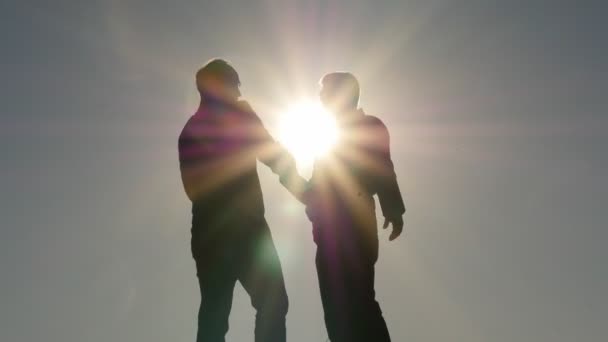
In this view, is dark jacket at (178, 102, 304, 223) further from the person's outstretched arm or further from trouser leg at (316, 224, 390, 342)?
trouser leg at (316, 224, 390, 342)

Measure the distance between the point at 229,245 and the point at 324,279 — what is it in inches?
41.1

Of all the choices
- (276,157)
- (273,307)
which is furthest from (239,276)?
(276,157)

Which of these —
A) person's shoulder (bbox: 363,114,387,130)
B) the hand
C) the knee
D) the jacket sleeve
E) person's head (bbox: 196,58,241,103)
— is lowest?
the knee

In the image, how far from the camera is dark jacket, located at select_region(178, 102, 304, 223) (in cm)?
Answer: 668

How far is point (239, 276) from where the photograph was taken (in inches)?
262

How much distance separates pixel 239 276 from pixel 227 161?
121 centimetres

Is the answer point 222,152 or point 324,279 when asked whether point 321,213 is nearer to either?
point 324,279

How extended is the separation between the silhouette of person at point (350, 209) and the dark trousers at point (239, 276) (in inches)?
21.1

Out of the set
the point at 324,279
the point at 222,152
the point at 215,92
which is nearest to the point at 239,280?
the point at 324,279

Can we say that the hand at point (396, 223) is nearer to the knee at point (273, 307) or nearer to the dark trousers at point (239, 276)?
the dark trousers at point (239, 276)

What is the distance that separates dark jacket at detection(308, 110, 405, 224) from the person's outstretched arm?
210mm

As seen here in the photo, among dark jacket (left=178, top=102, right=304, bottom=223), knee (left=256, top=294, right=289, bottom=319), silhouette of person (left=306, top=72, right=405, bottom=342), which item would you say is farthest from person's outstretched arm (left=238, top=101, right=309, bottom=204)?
knee (left=256, top=294, right=289, bottom=319)

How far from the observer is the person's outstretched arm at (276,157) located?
666 cm

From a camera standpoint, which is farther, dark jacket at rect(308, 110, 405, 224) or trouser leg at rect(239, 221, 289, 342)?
dark jacket at rect(308, 110, 405, 224)
